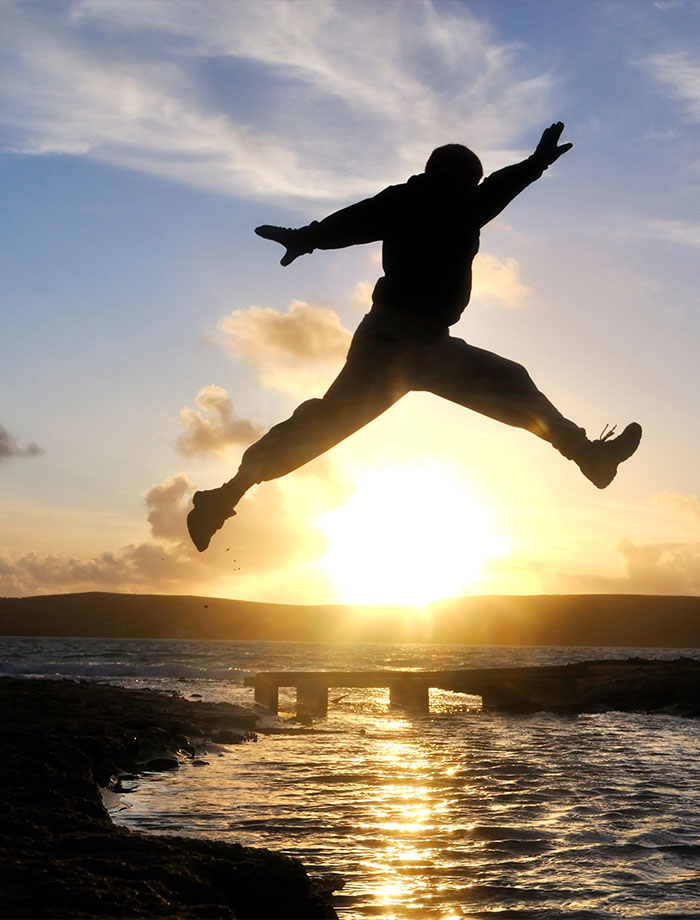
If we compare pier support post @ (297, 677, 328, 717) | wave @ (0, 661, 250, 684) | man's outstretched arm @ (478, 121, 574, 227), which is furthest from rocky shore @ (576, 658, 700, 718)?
man's outstretched arm @ (478, 121, 574, 227)

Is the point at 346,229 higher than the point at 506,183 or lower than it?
lower

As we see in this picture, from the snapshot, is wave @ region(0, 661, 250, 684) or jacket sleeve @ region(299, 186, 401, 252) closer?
jacket sleeve @ region(299, 186, 401, 252)

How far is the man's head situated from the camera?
5586 mm

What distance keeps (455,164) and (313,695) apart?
89.0 feet

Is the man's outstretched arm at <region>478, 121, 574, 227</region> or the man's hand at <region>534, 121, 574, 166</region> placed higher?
the man's hand at <region>534, 121, 574, 166</region>

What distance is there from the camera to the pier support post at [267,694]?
31.6 metres

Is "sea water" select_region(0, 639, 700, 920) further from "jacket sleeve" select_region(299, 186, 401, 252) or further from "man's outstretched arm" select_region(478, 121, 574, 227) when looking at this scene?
"man's outstretched arm" select_region(478, 121, 574, 227)

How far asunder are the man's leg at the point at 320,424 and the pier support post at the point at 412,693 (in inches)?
1107

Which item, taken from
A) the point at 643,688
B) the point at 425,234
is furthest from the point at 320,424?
the point at 643,688

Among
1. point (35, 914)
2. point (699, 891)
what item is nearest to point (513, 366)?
point (35, 914)

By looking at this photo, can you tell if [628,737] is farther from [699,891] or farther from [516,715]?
[699,891]

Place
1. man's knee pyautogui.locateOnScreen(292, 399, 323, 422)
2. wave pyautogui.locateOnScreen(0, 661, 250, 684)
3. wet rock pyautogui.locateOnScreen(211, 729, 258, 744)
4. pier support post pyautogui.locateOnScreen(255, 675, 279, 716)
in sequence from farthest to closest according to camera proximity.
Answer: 1. wave pyautogui.locateOnScreen(0, 661, 250, 684)
2. pier support post pyautogui.locateOnScreen(255, 675, 279, 716)
3. wet rock pyautogui.locateOnScreen(211, 729, 258, 744)
4. man's knee pyautogui.locateOnScreen(292, 399, 323, 422)

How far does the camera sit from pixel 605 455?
5.80 metres

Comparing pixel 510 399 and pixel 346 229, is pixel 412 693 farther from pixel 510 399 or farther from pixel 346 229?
pixel 346 229
